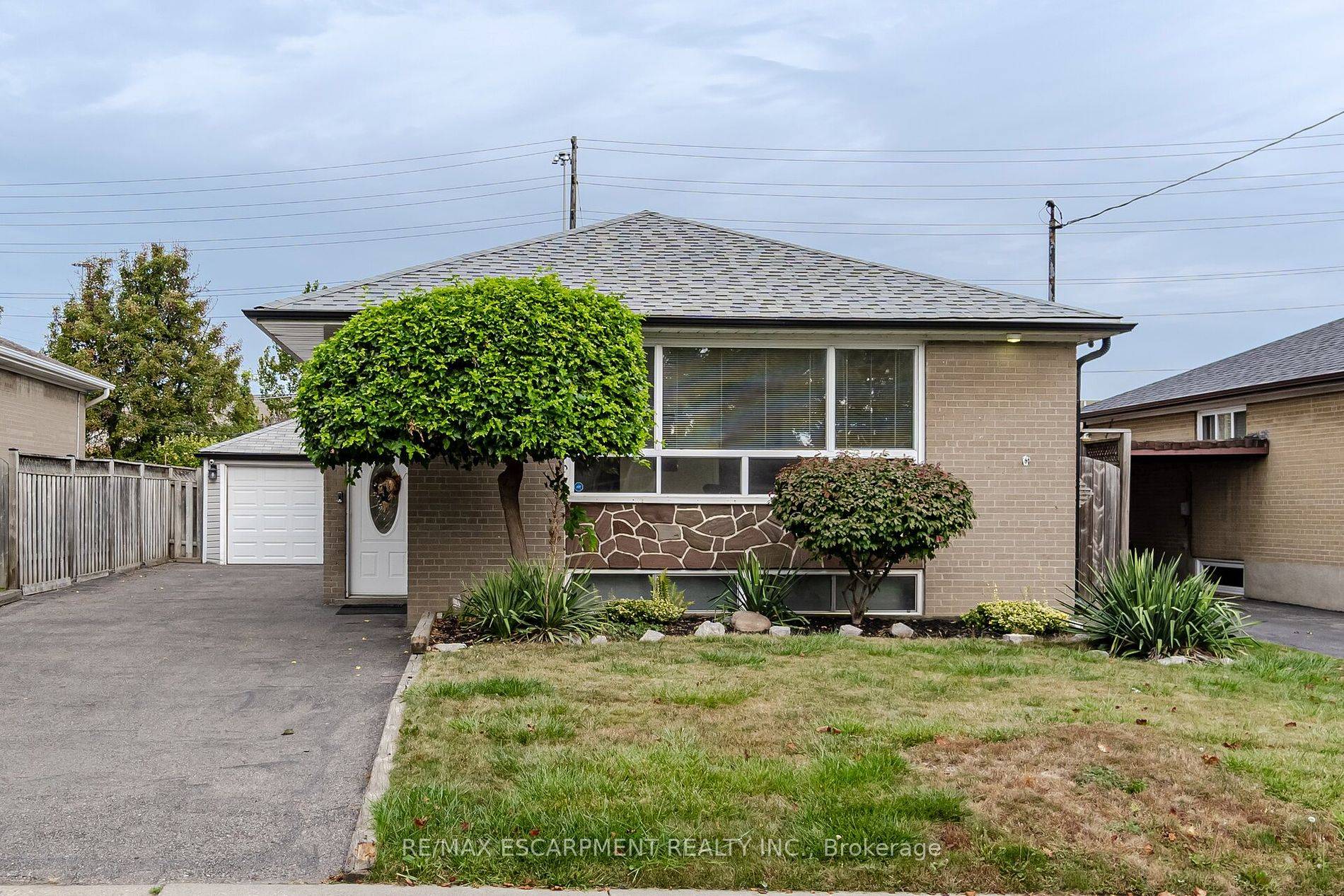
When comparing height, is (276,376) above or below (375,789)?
above

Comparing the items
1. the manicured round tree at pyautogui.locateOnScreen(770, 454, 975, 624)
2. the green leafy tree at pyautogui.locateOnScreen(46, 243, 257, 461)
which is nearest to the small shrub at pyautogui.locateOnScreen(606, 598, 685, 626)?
the manicured round tree at pyautogui.locateOnScreen(770, 454, 975, 624)

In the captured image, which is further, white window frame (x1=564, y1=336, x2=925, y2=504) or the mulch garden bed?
white window frame (x1=564, y1=336, x2=925, y2=504)

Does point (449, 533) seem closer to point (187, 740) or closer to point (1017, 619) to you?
point (187, 740)

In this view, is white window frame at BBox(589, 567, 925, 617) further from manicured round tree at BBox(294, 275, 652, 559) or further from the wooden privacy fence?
the wooden privacy fence

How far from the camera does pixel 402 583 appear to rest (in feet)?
39.7

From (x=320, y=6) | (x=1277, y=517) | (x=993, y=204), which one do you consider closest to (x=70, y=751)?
(x=320, y=6)

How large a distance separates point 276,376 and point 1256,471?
26.2m

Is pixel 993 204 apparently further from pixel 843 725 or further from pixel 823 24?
pixel 843 725

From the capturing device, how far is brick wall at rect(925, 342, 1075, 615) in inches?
400

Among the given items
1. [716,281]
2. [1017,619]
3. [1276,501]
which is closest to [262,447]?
[716,281]

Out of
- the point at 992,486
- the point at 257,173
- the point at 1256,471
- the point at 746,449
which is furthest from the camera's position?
the point at 257,173

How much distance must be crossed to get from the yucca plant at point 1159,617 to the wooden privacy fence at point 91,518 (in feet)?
41.2

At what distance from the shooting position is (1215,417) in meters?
16.9

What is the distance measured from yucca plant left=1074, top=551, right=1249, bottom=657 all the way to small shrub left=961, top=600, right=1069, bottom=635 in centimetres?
51
